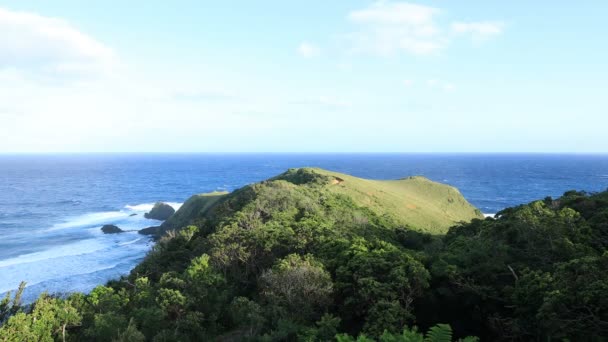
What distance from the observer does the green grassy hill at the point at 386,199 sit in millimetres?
60125

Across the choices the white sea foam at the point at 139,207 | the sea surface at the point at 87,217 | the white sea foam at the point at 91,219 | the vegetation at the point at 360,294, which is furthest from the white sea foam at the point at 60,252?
the vegetation at the point at 360,294

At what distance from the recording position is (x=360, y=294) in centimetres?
2067

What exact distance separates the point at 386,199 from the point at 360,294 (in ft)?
157

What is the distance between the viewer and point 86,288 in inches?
1876

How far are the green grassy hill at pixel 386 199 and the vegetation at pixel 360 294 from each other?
2238cm

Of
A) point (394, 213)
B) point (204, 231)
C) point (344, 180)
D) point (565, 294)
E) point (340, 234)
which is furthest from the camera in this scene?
point (344, 180)

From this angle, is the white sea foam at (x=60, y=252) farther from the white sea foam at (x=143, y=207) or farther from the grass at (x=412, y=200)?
the grass at (x=412, y=200)

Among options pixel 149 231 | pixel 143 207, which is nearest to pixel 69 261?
pixel 149 231

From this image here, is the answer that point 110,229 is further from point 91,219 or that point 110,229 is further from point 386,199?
point 386,199

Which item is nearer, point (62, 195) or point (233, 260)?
point (233, 260)

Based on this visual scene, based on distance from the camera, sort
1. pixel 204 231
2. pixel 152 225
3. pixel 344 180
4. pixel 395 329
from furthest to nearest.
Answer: pixel 152 225 < pixel 344 180 < pixel 204 231 < pixel 395 329

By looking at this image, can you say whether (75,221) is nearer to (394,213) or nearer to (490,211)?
(394,213)

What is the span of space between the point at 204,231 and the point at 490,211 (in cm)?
7053

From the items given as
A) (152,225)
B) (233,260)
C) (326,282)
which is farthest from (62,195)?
(326,282)
